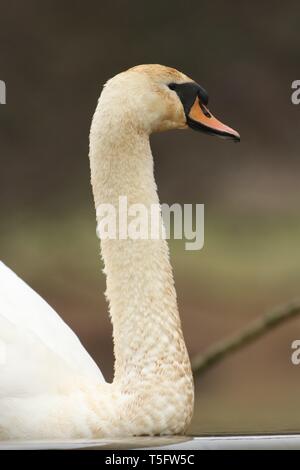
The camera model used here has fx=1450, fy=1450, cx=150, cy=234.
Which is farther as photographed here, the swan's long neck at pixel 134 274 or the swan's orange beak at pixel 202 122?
the swan's orange beak at pixel 202 122

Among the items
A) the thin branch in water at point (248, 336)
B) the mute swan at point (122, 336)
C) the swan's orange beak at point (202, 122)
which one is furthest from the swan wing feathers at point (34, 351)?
the swan's orange beak at point (202, 122)

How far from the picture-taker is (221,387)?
278 centimetres

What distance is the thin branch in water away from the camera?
1.79 metres

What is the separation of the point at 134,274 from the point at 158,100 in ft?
0.67

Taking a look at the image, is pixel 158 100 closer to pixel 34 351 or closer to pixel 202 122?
pixel 202 122

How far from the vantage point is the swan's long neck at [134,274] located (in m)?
1.59

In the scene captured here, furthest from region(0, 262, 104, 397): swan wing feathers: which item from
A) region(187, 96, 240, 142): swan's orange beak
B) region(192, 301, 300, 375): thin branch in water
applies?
region(187, 96, 240, 142): swan's orange beak

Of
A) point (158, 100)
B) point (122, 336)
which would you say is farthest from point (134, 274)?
point (158, 100)

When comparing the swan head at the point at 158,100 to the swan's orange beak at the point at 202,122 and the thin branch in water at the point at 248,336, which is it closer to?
the swan's orange beak at the point at 202,122

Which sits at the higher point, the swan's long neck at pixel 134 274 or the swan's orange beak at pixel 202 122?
the swan's orange beak at pixel 202 122

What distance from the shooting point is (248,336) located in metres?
1.81

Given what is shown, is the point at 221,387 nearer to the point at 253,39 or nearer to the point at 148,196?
the point at 253,39

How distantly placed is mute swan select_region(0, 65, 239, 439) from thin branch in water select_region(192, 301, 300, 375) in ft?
0.61
